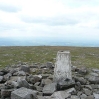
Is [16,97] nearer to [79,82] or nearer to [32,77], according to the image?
[32,77]

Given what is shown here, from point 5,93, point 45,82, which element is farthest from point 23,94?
point 45,82

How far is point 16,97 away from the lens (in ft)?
37.5

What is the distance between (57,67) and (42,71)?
11.7ft

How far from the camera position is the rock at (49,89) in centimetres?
1277

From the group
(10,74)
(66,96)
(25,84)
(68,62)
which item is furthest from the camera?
(10,74)

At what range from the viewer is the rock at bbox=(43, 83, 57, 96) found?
12.8m

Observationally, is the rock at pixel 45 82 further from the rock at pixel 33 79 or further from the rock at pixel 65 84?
the rock at pixel 65 84

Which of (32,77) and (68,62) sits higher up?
(68,62)

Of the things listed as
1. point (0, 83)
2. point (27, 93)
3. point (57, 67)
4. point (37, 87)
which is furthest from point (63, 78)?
point (0, 83)

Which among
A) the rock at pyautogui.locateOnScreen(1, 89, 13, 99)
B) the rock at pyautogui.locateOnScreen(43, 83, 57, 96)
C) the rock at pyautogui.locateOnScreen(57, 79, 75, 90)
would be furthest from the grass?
the rock at pyautogui.locateOnScreen(1, 89, 13, 99)

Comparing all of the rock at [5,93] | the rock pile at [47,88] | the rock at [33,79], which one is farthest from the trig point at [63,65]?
the rock at [5,93]

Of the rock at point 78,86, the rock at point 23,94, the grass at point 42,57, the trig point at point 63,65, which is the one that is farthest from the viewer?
the grass at point 42,57

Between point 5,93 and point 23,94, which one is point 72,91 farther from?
point 5,93

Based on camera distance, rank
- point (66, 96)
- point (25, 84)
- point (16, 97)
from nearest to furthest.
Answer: point (16, 97) < point (66, 96) < point (25, 84)
